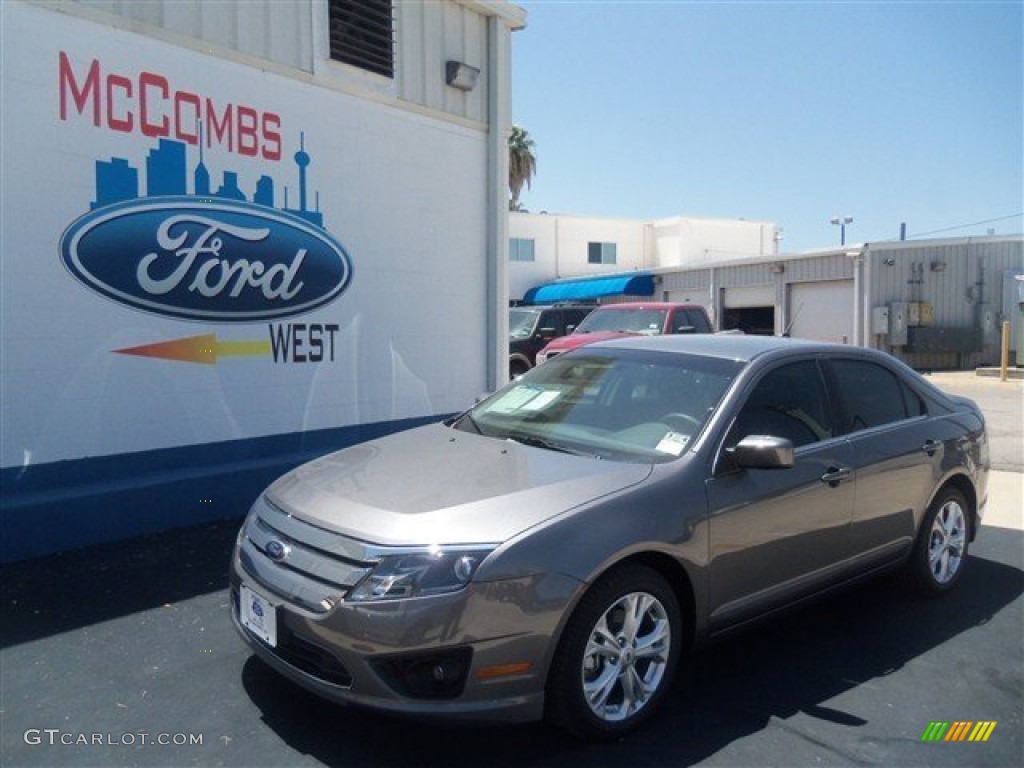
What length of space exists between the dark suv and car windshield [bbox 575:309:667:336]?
4.78 ft

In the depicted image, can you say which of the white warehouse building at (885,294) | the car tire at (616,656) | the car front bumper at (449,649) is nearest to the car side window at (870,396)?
the car tire at (616,656)

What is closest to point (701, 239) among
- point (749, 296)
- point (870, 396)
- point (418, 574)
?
point (749, 296)

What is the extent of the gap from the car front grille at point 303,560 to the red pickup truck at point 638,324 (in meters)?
9.49

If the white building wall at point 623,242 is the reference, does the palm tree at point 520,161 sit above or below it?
above

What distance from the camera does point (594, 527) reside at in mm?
3148

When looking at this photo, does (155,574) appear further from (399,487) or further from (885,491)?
(885,491)

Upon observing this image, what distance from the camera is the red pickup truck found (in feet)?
42.5

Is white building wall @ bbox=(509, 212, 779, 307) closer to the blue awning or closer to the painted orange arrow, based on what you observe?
the blue awning

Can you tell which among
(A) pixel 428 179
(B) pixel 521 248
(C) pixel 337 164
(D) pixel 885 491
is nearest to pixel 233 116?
(C) pixel 337 164

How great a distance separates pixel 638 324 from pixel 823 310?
1273cm

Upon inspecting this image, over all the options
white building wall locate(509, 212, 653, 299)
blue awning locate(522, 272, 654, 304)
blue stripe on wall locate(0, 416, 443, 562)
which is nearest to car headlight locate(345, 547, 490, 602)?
blue stripe on wall locate(0, 416, 443, 562)

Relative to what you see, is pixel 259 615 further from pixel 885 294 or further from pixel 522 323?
pixel 885 294

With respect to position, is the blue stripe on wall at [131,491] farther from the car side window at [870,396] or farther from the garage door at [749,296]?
the garage door at [749,296]

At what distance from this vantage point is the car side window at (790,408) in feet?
13.1
